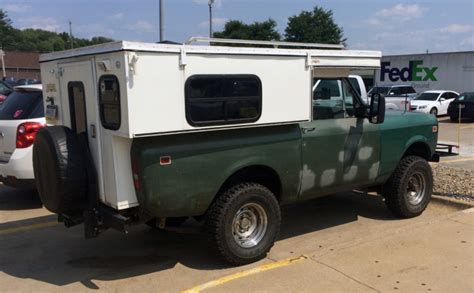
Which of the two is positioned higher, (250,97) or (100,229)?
(250,97)

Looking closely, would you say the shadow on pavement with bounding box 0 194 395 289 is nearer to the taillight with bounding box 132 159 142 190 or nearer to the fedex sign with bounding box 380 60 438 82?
the taillight with bounding box 132 159 142 190

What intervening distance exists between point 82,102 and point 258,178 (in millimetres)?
1869

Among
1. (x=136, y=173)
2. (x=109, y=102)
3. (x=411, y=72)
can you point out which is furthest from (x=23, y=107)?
(x=411, y=72)

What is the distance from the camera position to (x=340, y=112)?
5332 mm

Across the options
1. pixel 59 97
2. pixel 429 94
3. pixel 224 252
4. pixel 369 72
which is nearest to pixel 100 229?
pixel 224 252

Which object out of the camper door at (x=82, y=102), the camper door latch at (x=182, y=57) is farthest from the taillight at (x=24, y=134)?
the camper door latch at (x=182, y=57)

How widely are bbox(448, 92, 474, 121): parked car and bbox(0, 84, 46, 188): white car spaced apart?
66.1ft

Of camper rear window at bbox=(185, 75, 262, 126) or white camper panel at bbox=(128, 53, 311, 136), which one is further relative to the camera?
camper rear window at bbox=(185, 75, 262, 126)

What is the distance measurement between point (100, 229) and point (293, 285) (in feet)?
5.83

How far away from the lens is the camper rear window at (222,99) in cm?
408

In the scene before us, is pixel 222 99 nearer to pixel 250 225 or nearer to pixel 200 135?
pixel 200 135

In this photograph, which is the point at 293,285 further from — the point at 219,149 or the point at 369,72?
the point at 369,72

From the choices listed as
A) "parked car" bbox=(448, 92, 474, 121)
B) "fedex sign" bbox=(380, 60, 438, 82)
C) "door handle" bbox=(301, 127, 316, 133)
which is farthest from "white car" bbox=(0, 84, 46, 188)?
"fedex sign" bbox=(380, 60, 438, 82)

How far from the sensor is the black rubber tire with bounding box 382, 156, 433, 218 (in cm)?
598
